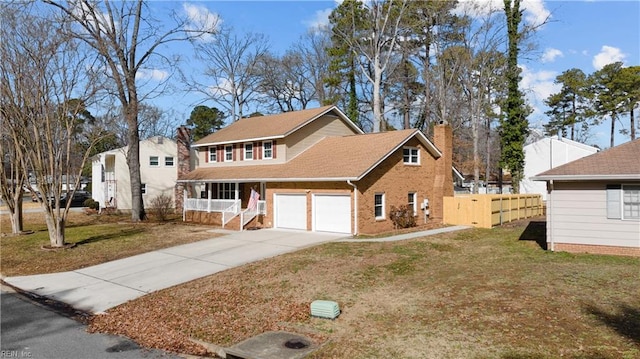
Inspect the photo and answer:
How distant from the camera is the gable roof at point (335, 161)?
19.6 m

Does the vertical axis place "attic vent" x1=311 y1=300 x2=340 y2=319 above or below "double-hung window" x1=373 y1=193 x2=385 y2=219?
below

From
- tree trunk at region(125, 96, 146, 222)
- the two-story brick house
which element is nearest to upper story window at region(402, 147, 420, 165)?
the two-story brick house

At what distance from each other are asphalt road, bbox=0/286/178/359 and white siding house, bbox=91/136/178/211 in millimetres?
26654

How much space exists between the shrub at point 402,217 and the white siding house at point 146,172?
69.7ft

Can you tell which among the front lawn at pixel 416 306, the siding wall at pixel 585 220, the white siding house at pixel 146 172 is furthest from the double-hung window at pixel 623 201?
the white siding house at pixel 146 172

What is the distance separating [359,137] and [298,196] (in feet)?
17.1

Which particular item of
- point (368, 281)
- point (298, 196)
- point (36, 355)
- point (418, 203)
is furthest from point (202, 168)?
point (36, 355)

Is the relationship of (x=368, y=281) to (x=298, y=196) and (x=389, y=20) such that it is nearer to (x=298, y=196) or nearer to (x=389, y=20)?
(x=298, y=196)

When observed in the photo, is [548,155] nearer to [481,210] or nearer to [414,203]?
[481,210]

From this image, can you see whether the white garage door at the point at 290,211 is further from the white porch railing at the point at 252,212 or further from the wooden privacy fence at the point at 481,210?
the wooden privacy fence at the point at 481,210

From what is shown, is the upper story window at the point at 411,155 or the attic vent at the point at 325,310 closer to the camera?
the attic vent at the point at 325,310

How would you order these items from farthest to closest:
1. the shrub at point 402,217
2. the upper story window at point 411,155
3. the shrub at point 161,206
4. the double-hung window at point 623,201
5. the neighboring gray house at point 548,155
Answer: the neighboring gray house at point 548,155 < the shrub at point 161,206 < the upper story window at point 411,155 < the shrub at point 402,217 < the double-hung window at point 623,201

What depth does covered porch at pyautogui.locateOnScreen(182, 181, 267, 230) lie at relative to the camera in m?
23.0

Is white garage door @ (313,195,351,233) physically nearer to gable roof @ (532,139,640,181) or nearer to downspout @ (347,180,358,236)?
downspout @ (347,180,358,236)
